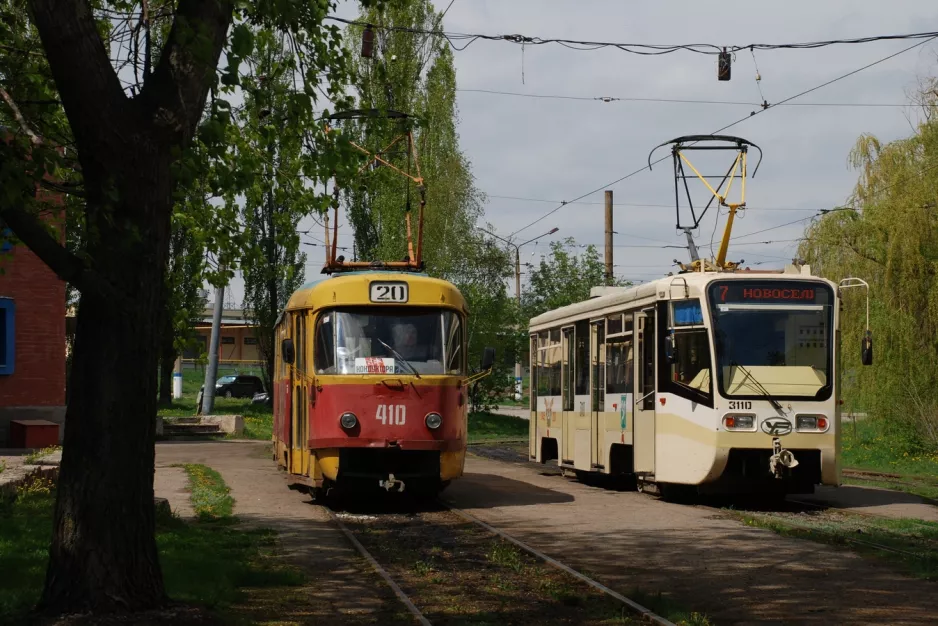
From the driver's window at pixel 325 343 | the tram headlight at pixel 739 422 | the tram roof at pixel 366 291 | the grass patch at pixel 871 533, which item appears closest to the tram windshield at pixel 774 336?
the tram headlight at pixel 739 422

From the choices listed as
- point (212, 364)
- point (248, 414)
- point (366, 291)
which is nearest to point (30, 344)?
point (212, 364)

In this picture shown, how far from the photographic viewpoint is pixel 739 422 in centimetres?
1702

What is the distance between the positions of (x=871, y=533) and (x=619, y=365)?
6.14 meters

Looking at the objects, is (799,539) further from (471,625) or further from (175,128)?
(175,128)

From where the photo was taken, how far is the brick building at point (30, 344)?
103ft

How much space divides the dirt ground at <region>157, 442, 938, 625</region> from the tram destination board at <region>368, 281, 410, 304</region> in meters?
2.87

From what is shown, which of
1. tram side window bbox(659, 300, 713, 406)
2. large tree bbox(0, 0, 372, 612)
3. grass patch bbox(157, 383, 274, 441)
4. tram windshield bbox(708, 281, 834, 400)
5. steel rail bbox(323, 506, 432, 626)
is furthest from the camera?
grass patch bbox(157, 383, 274, 441)

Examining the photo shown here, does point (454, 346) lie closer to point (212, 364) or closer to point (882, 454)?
point (882, 454)

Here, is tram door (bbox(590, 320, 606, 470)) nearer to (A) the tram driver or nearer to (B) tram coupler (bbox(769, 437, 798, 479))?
(B) tram coupler (bbox(769, 437, 798, 479))

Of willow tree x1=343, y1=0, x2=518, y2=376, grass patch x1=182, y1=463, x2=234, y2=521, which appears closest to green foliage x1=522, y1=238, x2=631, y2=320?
willow tree x1=343, y1=0, x2=518, y2=376

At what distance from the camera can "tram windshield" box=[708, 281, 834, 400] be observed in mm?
17188

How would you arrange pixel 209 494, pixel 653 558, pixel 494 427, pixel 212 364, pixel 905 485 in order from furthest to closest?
pixel 494 427
pixel 212 364
pixel 905 485
pixel 209 494
pixel 653 558

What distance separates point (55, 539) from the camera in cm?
855

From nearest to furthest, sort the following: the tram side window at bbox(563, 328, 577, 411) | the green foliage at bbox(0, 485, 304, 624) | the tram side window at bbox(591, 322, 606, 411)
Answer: the green foliage at bbox(0, 485, 304, 624) → the tram side window at bbox(591, 322, 606, 411) → the tram side window at bbox(563, 328, 577, 411)
